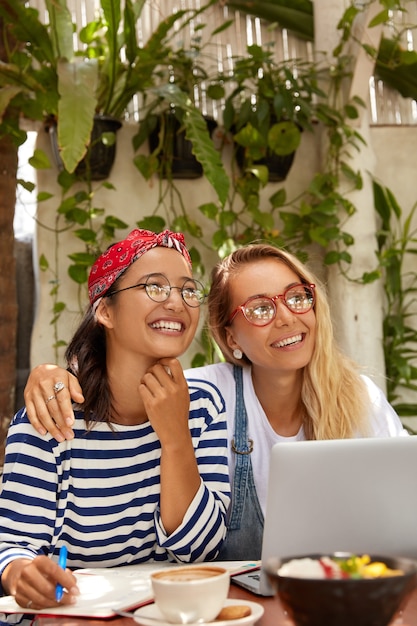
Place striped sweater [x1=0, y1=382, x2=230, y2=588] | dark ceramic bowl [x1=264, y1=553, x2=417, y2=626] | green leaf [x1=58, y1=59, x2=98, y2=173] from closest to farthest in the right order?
dark ceramic bowl [x1=264, y1=553, x2=417, y2=626] → striped sweater [x1=0, y1=382, x2=230, y2=588] → green leaf [x1=58, y1=59, x2=98, y2=173]

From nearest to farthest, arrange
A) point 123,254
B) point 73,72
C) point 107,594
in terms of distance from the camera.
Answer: point 107,594
point 123,254
point 73,72

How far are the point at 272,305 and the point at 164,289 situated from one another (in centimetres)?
42

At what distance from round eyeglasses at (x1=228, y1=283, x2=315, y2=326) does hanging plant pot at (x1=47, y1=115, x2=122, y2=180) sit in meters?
1.56

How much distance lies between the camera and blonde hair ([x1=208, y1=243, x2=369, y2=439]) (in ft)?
6.53

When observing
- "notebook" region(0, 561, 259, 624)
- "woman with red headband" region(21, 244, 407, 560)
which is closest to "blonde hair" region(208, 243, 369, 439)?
"woman with red headband" region(21, 244, 407, 560)

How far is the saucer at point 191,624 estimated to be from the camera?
0.96 meters

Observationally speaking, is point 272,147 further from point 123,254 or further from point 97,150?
point 123,254

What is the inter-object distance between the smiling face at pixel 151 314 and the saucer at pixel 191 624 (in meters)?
0.68

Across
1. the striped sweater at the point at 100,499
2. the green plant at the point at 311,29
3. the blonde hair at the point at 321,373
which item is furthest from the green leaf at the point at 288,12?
the striped sweater at the point at 100,499

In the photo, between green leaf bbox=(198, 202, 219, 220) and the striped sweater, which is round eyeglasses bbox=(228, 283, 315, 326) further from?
green leaf bbox=(198, 202, 219, 220)

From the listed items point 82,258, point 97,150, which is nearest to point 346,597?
point 82,258

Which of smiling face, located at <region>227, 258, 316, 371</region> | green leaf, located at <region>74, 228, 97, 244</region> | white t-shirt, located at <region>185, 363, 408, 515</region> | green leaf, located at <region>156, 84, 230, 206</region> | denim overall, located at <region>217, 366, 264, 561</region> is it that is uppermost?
green leaf, located at <region>156, 84, 230, 206</region>

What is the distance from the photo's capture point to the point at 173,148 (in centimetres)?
355

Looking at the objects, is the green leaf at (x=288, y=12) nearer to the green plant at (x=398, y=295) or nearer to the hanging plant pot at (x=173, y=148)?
the hanging plant pot at (x=173, y=148)
